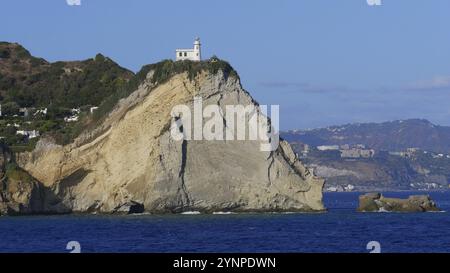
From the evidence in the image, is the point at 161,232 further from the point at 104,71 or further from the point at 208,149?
the point at 104,71

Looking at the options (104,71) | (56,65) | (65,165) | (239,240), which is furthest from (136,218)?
(56,65)

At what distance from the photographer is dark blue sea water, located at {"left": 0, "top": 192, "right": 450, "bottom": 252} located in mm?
43500

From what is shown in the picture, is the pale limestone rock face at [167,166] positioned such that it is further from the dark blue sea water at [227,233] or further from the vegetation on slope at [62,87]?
the dark blue sea water at [227,233]

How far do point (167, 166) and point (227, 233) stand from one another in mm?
18240

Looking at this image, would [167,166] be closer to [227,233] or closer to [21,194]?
[21,194]

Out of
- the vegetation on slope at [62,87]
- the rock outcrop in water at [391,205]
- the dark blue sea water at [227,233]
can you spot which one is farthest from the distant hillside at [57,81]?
the dark blue sea water at [227,233]

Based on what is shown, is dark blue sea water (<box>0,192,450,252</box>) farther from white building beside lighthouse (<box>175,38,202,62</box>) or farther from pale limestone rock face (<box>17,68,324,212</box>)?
white building beside lighthouse (<box>175,38,202,62</box>)

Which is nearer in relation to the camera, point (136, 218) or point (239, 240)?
point (239, 240)

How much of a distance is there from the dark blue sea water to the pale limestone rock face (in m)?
2.74

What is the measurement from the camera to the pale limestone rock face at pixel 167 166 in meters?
67.7

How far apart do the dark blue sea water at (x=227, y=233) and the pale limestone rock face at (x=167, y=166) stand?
2.74m

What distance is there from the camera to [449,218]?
225ft

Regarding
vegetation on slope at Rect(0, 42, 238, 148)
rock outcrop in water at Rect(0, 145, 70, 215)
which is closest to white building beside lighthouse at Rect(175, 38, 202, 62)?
vegetation on slope at Rect(0, 42, 238, 148)
